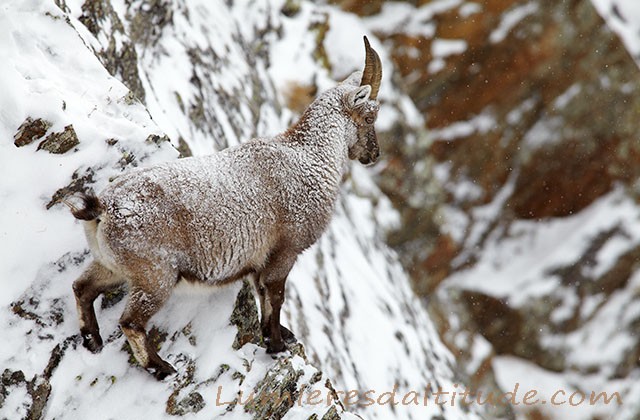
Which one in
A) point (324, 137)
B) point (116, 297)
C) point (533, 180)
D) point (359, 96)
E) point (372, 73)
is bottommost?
point (533, 180)

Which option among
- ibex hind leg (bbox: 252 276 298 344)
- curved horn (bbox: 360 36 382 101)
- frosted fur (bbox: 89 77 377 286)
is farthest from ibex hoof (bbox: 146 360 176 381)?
curved horn (bbox: 360 36 382 101)

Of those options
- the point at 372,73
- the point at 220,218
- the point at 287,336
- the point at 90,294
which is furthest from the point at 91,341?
Answer: the point at 372,73

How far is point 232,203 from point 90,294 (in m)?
1.14

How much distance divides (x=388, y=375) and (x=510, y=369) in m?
6.88

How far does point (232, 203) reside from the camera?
6.11m

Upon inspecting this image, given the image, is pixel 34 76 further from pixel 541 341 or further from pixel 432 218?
pixel 541 341

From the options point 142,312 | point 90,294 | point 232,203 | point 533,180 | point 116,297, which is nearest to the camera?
point 142,312

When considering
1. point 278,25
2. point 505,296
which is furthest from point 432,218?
point 278,25

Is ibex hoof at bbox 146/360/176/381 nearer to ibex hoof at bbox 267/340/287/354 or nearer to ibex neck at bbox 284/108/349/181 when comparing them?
ibex hoof at bbox 267/340/287/354

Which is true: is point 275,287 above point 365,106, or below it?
below

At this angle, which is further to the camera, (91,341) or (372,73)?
(372,73)

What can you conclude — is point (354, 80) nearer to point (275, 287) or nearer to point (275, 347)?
point (275, 287)

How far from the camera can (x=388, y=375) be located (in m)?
9.95

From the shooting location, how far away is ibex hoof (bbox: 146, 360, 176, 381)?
5723 millimetres
